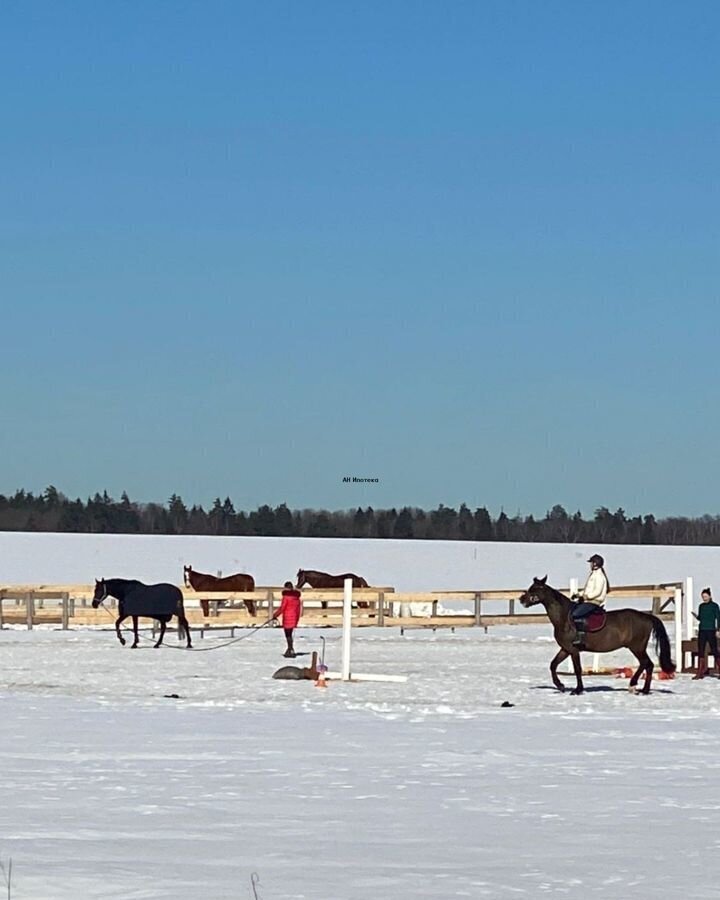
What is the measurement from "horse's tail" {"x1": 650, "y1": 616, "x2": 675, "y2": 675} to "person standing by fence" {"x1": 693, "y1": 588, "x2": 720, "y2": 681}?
121cm

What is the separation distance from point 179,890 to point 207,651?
839 inches

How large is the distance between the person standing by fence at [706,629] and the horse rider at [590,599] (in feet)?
6.44

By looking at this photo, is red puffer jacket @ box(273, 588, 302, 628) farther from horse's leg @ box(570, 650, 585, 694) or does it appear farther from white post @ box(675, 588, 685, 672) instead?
horse's leg @ box(570, 650, 585, 694)

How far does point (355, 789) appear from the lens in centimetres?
1180

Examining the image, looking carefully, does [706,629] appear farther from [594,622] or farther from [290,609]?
[290,609]

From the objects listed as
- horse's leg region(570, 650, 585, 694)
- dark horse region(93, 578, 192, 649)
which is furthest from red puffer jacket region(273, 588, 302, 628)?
horse's leg region(570, 650, 585, 694)

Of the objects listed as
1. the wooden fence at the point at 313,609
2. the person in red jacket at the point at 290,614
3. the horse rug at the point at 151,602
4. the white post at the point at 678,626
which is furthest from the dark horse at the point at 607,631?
the wooden fence at the point at 313,609

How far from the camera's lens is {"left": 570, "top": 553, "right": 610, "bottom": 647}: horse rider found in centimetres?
2077

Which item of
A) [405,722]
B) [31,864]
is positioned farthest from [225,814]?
[405,722]

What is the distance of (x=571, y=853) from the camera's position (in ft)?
30.1

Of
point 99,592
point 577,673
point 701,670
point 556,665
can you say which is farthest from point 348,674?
point 99,592

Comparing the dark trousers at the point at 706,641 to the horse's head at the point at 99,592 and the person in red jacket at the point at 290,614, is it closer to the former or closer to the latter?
the person in red jacket at the point at 290,614

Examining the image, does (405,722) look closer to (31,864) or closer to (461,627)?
(31,864)

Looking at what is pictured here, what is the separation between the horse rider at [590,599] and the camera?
2077cm
